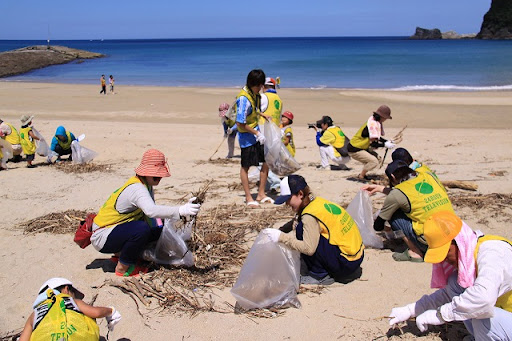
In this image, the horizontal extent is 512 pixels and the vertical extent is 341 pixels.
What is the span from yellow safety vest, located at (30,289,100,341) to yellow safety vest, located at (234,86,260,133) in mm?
3471

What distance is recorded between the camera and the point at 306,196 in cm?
387

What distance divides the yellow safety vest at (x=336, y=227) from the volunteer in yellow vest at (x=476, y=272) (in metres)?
1.10

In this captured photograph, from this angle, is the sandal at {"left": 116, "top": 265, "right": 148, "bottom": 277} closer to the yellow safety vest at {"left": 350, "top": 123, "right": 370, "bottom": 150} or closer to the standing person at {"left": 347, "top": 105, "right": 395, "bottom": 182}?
the standing person at {"left": 347, "top": 105, "right": 395, "bottom": 182}

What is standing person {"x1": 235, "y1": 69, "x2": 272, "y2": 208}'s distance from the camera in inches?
230

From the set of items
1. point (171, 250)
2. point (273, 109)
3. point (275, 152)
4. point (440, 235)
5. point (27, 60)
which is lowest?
point (171, 250)

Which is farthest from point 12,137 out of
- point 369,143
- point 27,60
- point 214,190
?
point 27,60

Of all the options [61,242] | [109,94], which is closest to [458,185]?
[61,242]

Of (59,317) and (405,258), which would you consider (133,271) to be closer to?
(59,317)

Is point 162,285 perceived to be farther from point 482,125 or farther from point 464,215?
point 482,125

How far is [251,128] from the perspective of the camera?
19.5 ft

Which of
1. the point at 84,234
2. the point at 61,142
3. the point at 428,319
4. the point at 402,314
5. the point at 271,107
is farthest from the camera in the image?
the point at 61,142

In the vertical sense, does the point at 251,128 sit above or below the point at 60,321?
above

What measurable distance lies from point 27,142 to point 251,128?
4860 mm

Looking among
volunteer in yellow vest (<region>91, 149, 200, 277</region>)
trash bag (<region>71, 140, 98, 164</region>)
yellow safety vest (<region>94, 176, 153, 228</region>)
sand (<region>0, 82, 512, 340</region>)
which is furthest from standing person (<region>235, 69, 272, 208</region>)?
trash bag (<region>71, 140, 98, 164</region>)
